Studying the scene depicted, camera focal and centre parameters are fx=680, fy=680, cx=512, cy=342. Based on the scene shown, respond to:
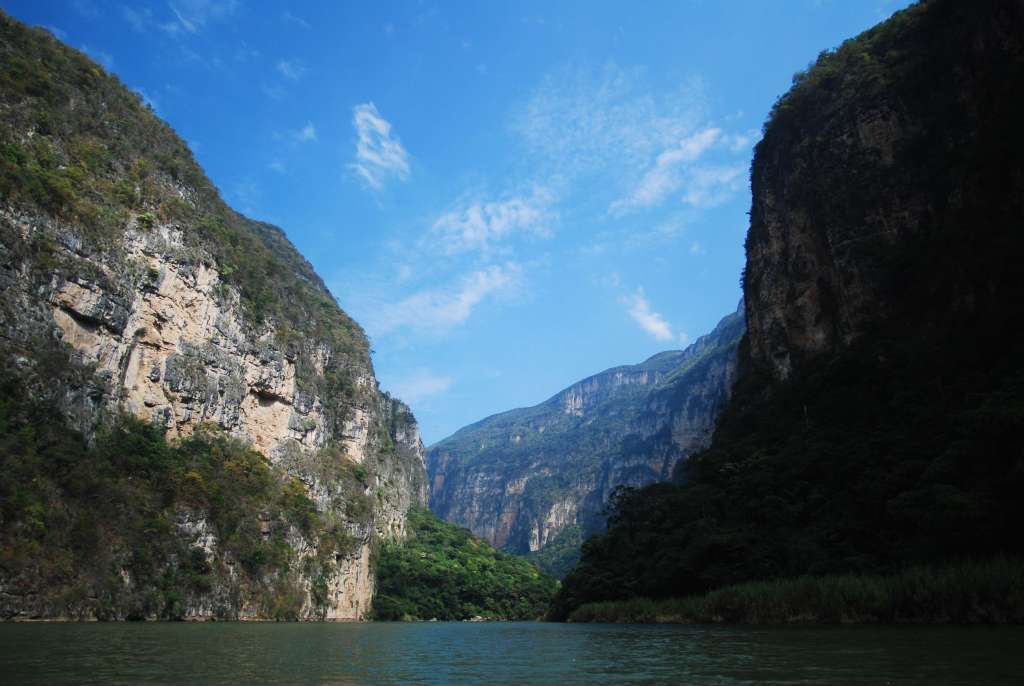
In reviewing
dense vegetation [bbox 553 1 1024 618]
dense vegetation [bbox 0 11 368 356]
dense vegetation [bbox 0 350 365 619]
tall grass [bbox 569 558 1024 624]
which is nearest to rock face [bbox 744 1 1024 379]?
dense vegetation [bbox 553 1 1024 618]

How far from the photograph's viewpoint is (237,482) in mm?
64500

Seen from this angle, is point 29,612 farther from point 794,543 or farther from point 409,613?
point 409,613

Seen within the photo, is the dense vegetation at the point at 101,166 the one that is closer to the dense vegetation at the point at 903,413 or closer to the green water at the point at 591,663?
the green water at the point at 591,663

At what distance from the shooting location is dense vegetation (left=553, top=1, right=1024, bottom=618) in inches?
965

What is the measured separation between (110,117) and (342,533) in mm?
51444

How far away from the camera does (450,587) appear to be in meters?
94.6

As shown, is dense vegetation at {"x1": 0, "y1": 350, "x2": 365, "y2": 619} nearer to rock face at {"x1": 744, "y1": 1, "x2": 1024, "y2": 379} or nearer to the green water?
the green water

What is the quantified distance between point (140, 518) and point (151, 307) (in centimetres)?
2040

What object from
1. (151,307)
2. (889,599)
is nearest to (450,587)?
(151,307)

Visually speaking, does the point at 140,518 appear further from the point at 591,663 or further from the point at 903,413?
the point at 903,413

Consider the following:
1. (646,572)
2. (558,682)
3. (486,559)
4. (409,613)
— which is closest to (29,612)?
(646,572)

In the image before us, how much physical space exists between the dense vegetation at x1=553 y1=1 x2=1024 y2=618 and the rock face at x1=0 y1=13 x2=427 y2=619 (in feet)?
125

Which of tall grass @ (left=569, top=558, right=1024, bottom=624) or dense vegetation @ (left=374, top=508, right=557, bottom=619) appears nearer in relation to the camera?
tall grass @ (left=569, top=558, right=1024, bottom=624)

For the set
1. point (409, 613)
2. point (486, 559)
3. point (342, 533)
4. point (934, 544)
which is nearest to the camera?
point (934, 544)
